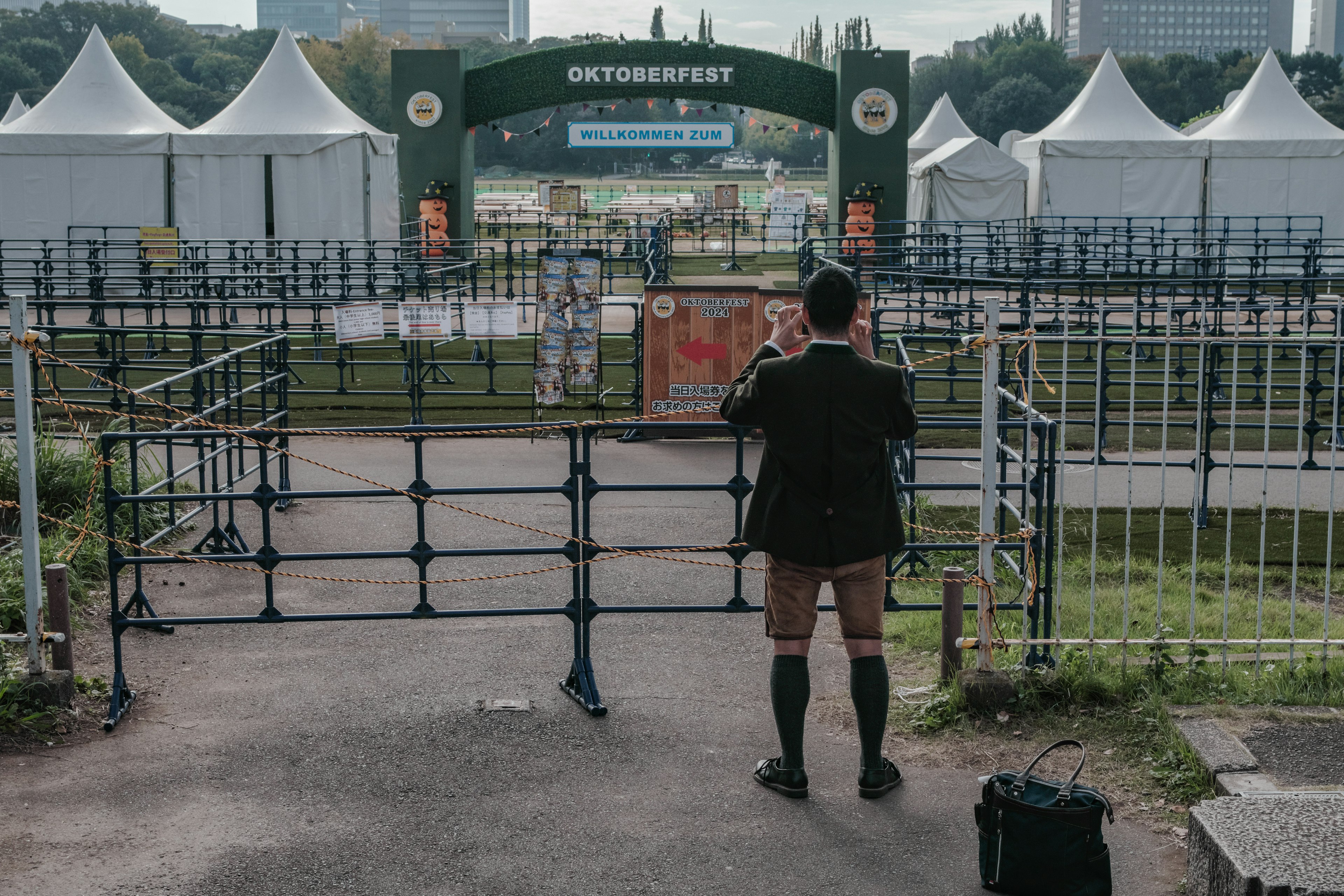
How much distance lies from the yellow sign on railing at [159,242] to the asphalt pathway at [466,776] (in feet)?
55.9

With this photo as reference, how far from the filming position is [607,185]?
277 ft

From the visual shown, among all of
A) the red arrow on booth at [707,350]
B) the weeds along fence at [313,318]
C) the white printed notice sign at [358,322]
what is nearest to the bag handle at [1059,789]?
the weeds along fence at [313,318]

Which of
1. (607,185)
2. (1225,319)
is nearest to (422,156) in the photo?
(1225,319)

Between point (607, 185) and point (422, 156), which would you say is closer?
point (422, 156)

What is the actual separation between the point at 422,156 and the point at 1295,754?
2678cm

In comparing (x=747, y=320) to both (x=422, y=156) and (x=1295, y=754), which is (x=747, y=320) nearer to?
(x=1295, y=754)

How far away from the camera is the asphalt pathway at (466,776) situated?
4.70 m

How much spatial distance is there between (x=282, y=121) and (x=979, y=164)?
48.8ft

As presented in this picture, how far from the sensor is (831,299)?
4.93 m

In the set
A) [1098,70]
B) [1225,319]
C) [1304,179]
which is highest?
[1098,70]

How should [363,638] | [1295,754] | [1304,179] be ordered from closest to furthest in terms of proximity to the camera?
[1295,754], [363,638], [1304,179]

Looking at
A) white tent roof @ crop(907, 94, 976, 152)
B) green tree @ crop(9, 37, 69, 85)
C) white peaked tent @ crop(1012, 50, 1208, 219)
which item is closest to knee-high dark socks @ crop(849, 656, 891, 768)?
white peaked tent @ crop(1012, 50, 1208, 219)

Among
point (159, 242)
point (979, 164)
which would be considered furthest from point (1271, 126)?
point (159, 242)

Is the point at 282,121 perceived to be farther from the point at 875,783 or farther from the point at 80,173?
the point at 875,783
